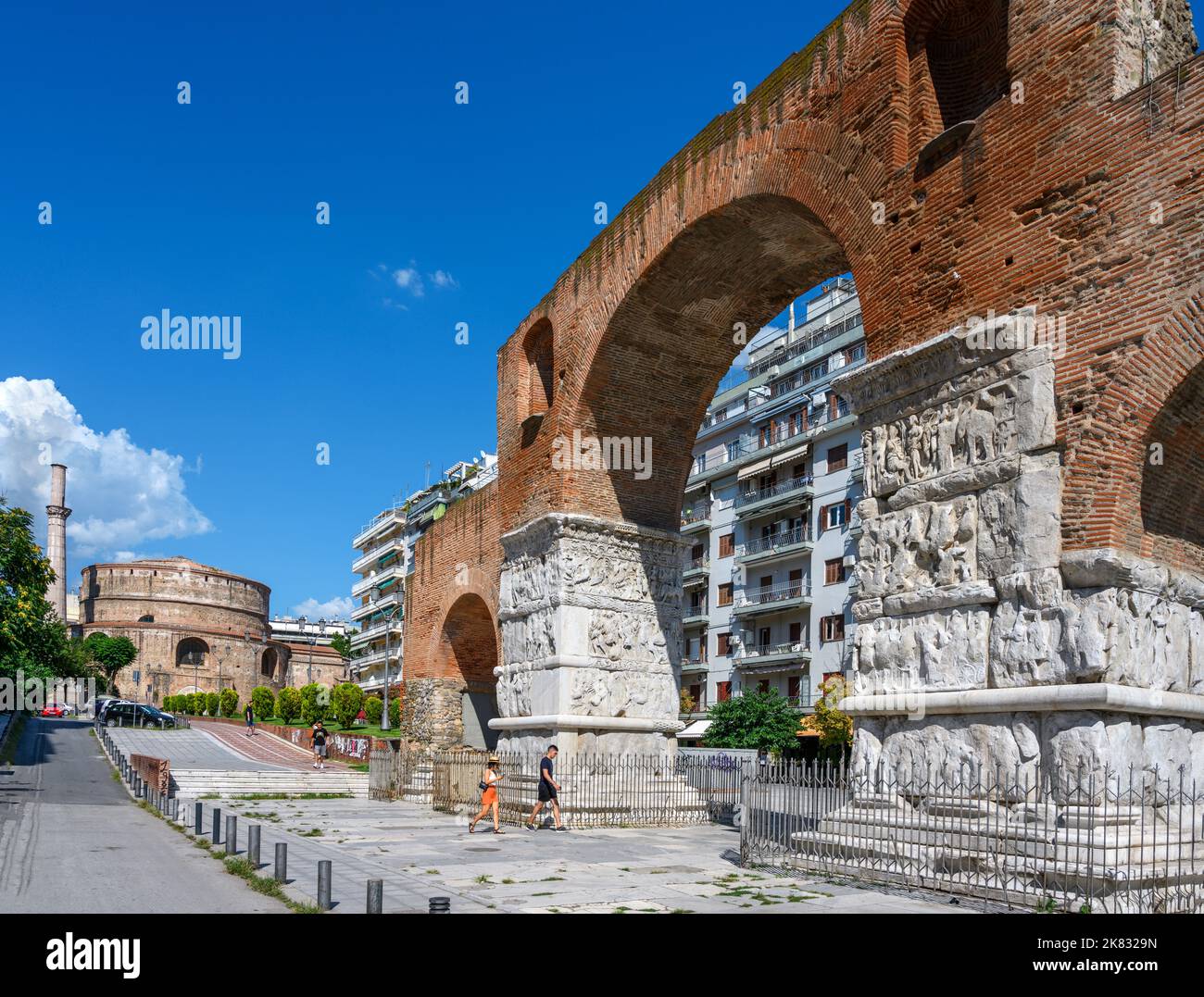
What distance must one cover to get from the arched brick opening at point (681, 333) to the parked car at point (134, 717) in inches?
1267

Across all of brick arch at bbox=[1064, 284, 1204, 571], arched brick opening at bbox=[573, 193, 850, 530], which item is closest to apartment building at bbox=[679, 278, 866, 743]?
arched brick opening at bbox=[573, 193, 850, 530]

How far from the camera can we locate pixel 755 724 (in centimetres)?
3234

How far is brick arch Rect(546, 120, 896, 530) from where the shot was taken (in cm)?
1103

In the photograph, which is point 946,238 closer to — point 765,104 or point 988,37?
point 988,37

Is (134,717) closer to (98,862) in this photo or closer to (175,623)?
(175,623)

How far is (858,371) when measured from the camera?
936 centimetres

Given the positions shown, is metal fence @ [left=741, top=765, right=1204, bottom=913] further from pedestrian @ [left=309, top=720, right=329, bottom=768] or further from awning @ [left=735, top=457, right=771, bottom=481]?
awning @ [left=735, top=457, right=771, bottom=481]

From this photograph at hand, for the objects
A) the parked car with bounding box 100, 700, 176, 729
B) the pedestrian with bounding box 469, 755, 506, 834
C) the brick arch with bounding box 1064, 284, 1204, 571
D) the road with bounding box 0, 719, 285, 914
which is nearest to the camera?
the brick arch with bounding box 1064, 284, 1204, 571

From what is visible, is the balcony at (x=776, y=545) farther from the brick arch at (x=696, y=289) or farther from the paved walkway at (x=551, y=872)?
the paved walkway at (x=551, y=872)

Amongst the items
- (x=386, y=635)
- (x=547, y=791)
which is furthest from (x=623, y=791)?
(x=386, y=635)

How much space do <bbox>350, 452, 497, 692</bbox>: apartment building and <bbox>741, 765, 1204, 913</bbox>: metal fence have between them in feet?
150

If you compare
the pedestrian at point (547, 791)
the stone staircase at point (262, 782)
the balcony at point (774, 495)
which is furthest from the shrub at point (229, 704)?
the pedestrian at point (547, 791)

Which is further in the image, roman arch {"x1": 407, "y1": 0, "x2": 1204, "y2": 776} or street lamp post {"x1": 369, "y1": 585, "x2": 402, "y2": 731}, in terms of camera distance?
street lamp post {"x1": 369, "y1": 585, "x2": 402, "y2": 731}
